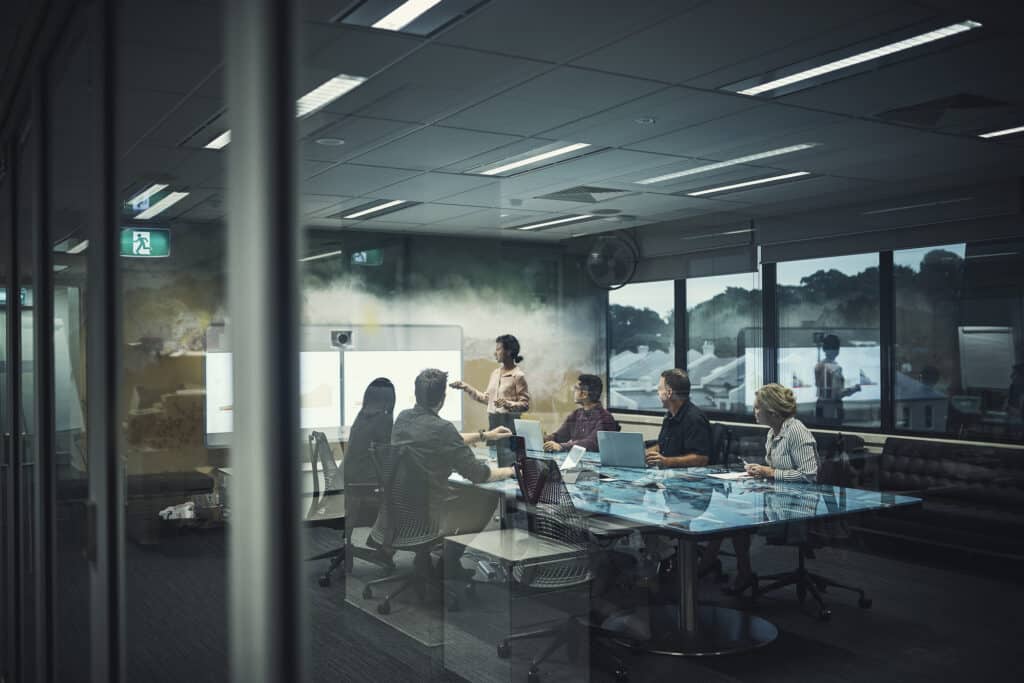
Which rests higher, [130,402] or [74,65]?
[74,65]

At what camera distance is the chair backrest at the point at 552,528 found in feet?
12.9

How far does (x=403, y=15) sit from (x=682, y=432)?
137 inches

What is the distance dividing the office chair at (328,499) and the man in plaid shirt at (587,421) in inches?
172

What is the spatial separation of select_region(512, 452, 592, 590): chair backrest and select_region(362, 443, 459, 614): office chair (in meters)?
1.48

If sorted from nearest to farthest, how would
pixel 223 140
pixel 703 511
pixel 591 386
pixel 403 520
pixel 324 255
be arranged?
pixel 223 140 < pixel 324 255 < pixel 403 520 < pixel 703 511 < pixel 591 386

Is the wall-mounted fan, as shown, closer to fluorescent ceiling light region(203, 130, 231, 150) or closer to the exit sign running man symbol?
the exit sign running man symbol

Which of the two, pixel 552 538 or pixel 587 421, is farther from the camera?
pixel 587 421

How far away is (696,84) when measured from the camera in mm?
3879

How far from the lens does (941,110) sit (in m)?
4.41

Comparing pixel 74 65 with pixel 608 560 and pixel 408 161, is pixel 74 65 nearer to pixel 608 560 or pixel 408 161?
pixel 408 161

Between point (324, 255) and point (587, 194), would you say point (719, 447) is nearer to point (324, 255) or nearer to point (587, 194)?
point (587, 194)

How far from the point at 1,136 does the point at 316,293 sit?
9.82 ft

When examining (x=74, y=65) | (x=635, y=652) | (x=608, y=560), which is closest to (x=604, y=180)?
(x=608, y=560)

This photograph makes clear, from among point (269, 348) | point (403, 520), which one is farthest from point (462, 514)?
point (269, 348)
